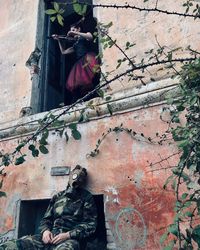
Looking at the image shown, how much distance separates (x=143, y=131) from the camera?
3.19m

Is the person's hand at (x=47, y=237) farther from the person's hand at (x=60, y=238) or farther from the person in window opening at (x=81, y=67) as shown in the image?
the person in window opening at (x=81, y=67)

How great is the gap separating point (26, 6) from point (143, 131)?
334 cm

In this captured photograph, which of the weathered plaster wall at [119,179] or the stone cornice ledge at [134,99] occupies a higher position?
the stone cornice ledge at [134,99]

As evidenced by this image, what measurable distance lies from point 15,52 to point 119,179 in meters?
2.95

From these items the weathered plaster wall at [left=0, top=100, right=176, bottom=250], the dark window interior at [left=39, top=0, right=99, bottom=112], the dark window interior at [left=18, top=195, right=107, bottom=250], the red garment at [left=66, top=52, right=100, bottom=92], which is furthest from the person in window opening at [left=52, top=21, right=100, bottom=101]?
the dark window interior at [left=18, top=195, right=107, bottom=250]

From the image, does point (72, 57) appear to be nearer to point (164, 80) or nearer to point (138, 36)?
point (138, 36)

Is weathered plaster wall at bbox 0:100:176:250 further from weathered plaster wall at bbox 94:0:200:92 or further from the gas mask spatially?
weathered plaster wall at bbox 94:0:200:92

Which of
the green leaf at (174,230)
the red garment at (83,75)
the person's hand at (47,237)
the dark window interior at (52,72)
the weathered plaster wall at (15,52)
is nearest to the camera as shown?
the green leaf at (174,230)

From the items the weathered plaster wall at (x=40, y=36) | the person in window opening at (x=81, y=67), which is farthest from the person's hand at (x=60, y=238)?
the person in window opening at (x=81, y=67)

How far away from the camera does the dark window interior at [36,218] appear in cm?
335

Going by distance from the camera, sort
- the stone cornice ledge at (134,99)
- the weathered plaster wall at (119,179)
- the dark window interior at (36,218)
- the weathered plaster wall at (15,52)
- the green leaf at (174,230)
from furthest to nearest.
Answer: the weathered plaster wall at (15,52), the dark window interior at (36,218), the stone cornice ledge at (134,99), the weathered plaster wall at (119,179), the green leaf at (174,230)

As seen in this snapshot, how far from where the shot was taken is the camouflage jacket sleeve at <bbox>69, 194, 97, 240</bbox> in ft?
9.50

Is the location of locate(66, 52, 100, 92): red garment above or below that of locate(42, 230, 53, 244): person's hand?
above

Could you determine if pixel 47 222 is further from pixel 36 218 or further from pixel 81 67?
pixel 81 67
